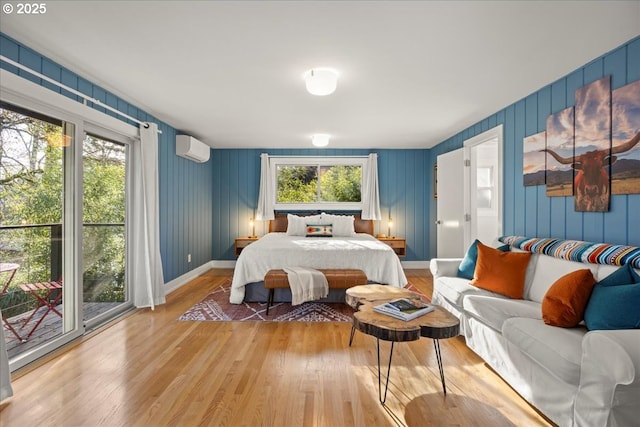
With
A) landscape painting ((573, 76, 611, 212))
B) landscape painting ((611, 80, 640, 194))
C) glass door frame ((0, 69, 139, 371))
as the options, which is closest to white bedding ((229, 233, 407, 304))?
glass door frame ((0, 69, 139, 371))

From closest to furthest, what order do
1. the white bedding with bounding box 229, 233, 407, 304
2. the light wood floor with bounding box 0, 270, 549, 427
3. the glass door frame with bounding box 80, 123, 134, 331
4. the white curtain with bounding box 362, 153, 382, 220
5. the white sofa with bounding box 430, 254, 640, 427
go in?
the white sofa with bounding box 430, 254, 640, 427, the light wood floor with bounding box 0, 270, 549, 427, the glass door frame with bounding box 80, 123, 134, 331, the white bedding with bounding box 229, 233, 407, 304, the white curtain with bounding box 362, 153, 382, 220

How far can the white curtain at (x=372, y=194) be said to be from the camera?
6.18 metres

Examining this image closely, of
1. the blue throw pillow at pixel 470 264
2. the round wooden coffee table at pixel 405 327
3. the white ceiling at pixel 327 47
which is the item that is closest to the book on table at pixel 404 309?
the round wooden coffee table at pixel 405 327

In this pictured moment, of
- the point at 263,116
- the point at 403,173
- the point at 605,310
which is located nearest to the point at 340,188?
the point at 403,173

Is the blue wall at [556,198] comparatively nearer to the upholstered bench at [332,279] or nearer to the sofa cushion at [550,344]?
the sofa cushion at [550,344]

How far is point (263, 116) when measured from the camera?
4156 mm

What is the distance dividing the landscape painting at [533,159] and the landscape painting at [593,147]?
416 mm

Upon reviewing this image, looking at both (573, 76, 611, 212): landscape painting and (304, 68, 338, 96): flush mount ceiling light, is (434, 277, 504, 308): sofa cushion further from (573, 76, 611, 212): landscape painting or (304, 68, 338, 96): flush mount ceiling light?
(304, 68, 338, 96): flush mount ceiling light

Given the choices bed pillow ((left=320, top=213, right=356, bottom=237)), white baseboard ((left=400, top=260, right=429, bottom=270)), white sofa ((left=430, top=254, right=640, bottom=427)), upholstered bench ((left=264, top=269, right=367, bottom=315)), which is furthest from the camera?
white baseboard ((left=400, top=260, right=429, bottom=270))

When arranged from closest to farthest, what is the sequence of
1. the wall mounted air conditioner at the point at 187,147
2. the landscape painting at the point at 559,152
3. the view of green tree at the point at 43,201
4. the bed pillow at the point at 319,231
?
the view of green tree at the point at 43,201, the landscape painting at the point at 559,152, the wall mounted air conditioner at the point at 187,147, the bed pillow at the point at 319,231

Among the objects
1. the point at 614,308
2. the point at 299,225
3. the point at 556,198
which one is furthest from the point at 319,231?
the point at 614,308

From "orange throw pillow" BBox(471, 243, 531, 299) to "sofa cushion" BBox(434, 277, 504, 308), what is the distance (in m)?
0.07

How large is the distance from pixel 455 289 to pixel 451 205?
91.0 inches

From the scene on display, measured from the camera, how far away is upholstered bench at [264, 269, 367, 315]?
11.8 feet
